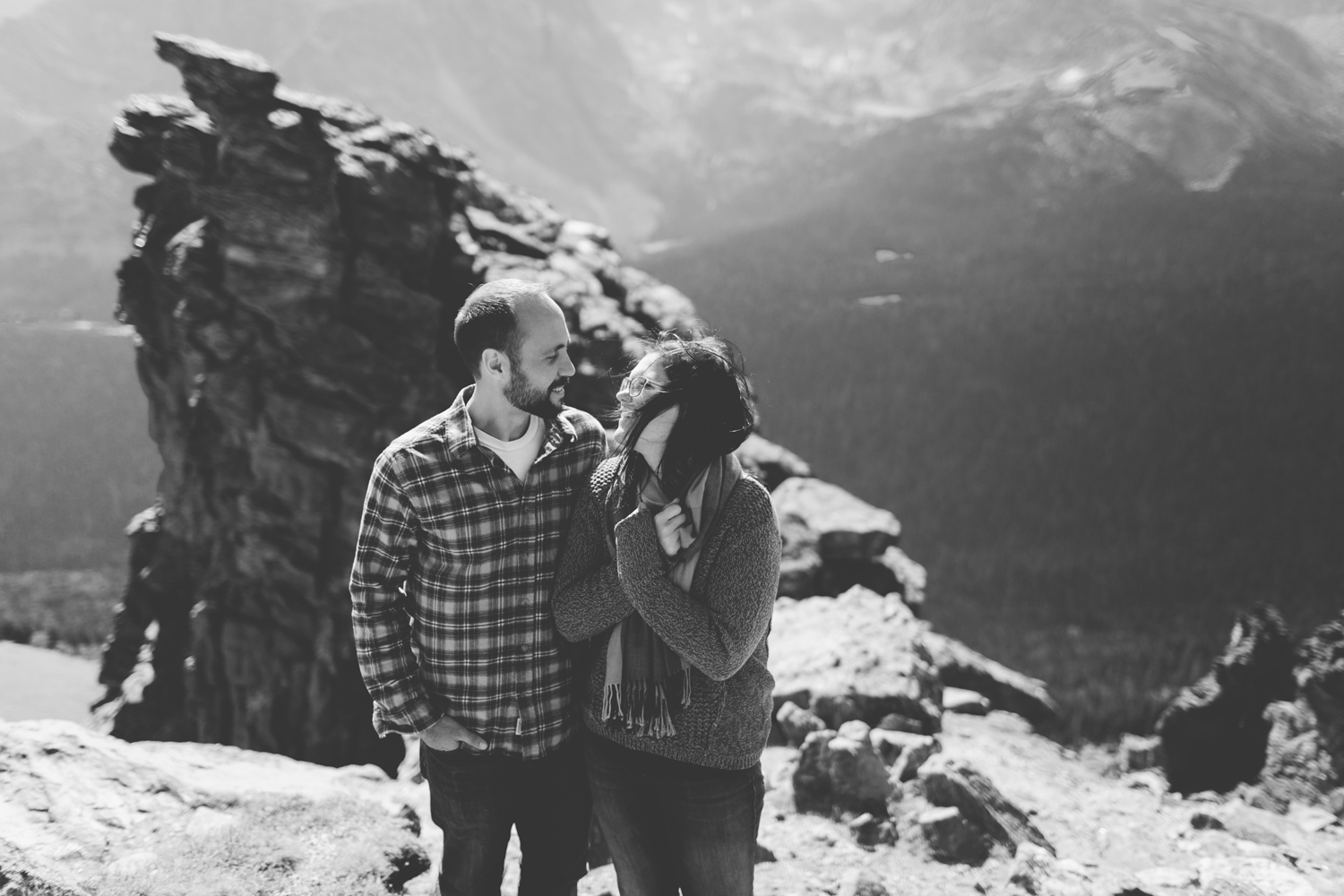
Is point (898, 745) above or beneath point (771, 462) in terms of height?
beneath

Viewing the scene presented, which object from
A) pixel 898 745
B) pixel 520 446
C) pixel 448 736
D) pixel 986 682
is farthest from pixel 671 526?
pixel 986 682

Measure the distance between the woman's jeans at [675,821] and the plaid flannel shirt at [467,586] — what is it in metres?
0.39

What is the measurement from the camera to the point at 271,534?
→ 63.9 feet

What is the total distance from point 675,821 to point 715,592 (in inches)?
37.3

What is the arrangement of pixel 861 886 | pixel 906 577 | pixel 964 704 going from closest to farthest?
pixel 861 886, pixel 964 704, pixel 906 577

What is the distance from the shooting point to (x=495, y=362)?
143 inches

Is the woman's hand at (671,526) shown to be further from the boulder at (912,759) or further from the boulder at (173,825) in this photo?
the boulder at (912,759)

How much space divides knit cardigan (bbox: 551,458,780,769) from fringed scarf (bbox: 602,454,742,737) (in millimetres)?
37

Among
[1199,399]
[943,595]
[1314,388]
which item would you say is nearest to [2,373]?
[943,595]

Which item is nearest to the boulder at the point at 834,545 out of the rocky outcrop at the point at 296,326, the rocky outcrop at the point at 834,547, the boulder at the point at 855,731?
the rocky outcrop at the point at 834,547

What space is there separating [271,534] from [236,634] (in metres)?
2.50

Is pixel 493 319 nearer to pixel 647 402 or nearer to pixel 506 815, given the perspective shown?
pixel 647 402

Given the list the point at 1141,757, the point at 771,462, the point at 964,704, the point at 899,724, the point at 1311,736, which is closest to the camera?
the point at 899,724

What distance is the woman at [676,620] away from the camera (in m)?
3.32
